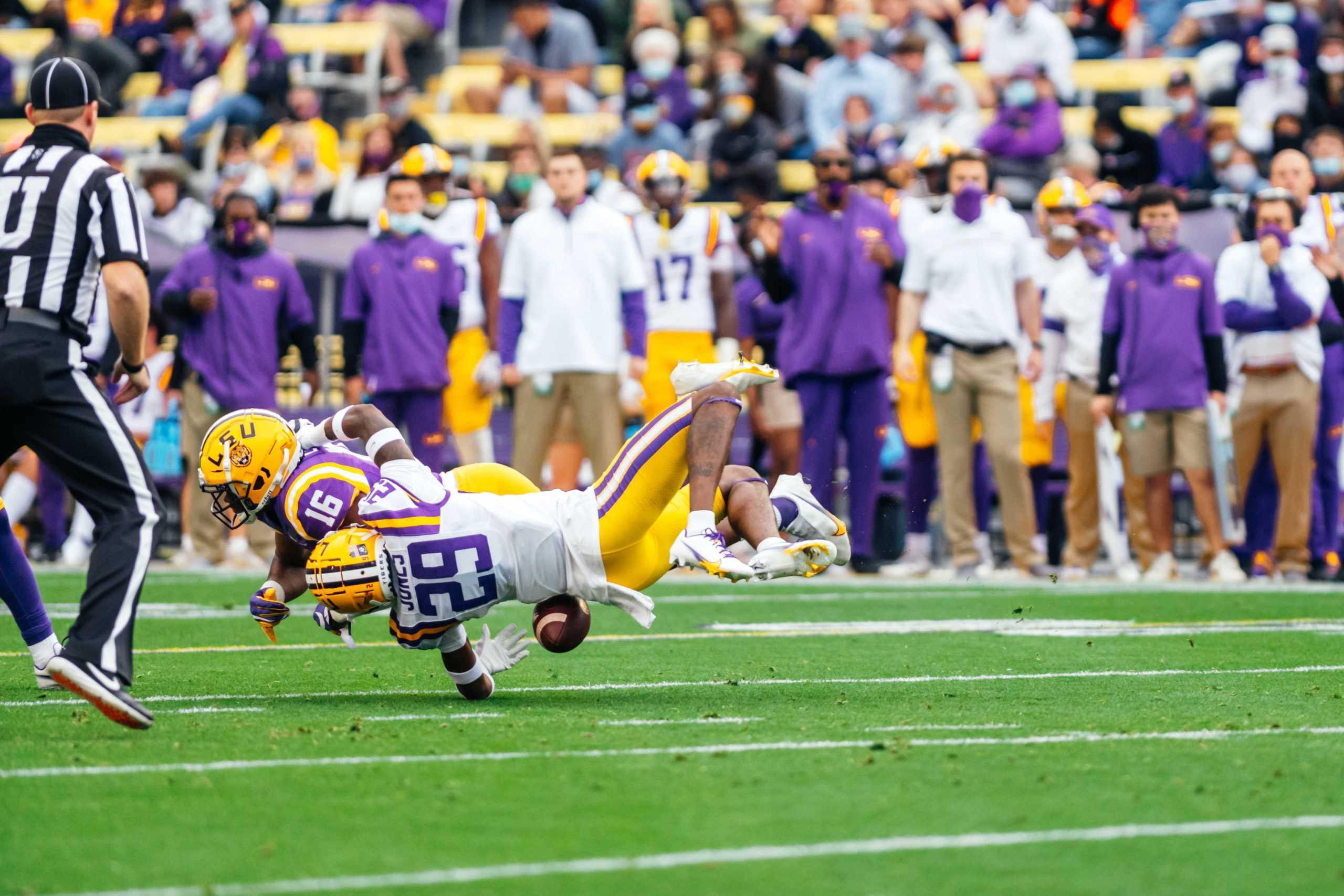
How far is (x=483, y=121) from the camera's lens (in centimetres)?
1911

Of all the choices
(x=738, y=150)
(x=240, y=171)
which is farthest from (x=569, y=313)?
(x=240, y=171)

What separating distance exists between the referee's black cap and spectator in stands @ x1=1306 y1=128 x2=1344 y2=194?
30.5 feet

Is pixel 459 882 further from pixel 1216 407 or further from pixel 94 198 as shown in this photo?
pixel 1216 407

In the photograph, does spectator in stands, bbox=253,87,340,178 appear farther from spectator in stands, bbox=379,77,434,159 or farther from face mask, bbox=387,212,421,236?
face mask, bbox=387,212,421,236

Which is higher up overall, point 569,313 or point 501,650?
point 569,313

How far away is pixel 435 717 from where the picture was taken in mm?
6281

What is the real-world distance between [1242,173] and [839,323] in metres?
3.88

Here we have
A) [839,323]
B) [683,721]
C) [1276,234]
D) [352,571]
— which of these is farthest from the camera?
[839,323]

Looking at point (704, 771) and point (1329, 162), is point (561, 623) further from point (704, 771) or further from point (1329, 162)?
point (1329, 162)

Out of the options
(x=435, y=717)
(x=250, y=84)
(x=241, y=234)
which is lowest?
(x=435, y=717)

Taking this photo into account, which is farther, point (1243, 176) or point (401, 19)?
point (401, 19)

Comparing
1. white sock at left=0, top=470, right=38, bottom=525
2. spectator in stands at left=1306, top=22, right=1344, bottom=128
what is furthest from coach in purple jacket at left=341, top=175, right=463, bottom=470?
spectator in stands at left=1306, top=22, right=1344, bottom=128

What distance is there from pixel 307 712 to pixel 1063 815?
2.64m

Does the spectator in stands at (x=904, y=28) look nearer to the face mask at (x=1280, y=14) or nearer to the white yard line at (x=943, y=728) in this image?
the face mask at (x=1280, y=14)
